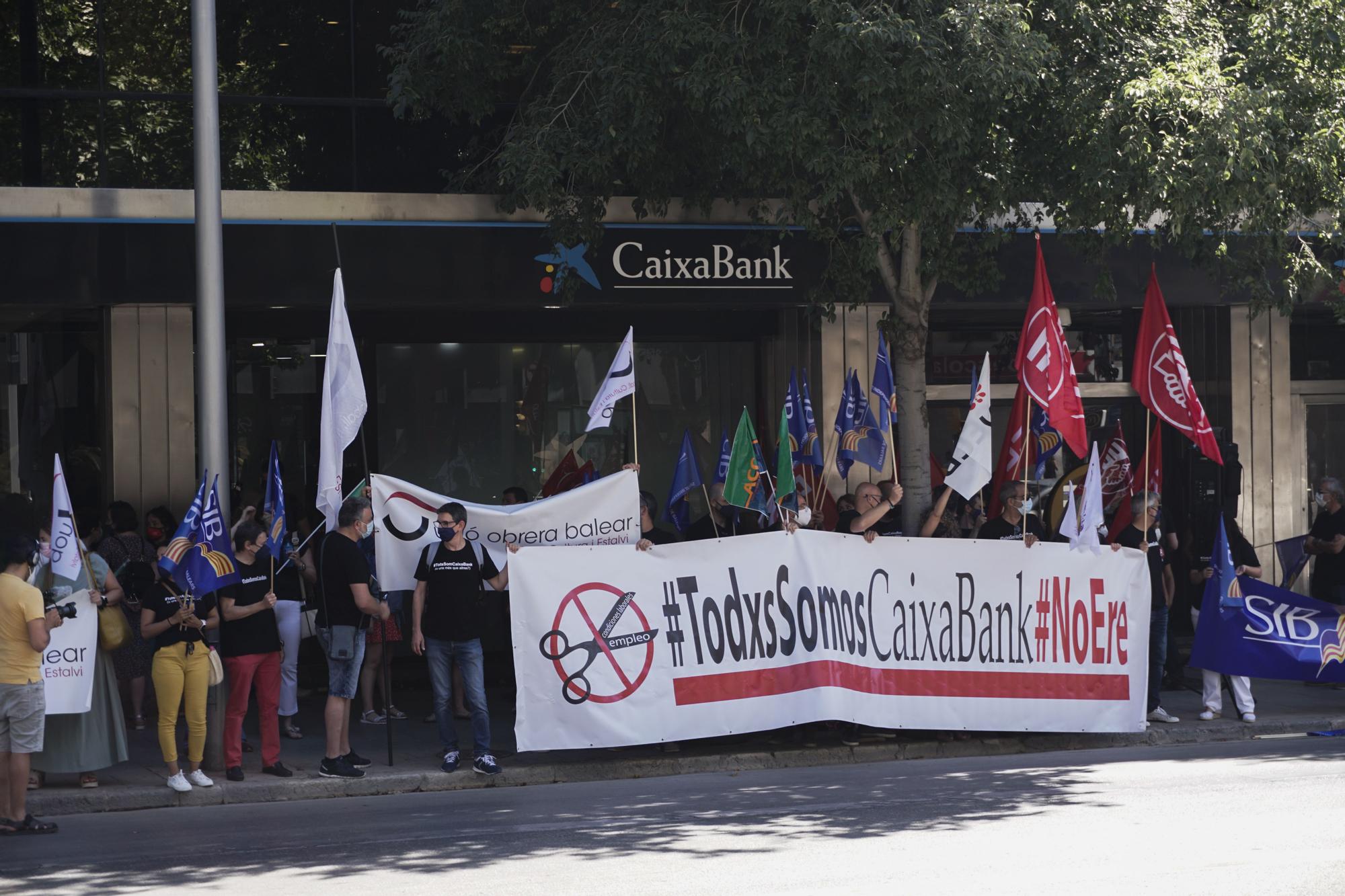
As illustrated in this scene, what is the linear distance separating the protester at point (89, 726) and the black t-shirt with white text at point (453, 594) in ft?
6.90

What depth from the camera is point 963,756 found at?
11633 millimetres

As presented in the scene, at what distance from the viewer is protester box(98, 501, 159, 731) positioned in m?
12.5

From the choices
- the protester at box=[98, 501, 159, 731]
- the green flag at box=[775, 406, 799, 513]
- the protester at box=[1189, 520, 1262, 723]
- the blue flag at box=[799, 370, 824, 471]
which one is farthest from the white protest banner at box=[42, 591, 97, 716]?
the protester at box=[1189, 520, 1262, 723]

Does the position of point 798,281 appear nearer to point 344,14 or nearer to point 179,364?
point 344,14

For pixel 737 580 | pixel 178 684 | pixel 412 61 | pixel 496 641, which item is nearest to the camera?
pixel 178 684

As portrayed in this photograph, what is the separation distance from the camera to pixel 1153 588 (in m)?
12.9

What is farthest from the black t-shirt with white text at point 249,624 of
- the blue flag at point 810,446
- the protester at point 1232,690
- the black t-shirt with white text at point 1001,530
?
the protester at point 1232,690

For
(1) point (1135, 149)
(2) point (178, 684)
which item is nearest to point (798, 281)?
(1) point (1135, 149)

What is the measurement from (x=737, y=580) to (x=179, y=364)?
6.18 meters

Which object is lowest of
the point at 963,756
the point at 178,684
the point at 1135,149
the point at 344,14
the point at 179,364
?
the point at 963,756

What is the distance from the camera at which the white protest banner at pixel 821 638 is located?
1086 centimetres

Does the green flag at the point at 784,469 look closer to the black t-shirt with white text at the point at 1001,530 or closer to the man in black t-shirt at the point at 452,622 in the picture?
the black t-shirt with white text at the point at 1001,530

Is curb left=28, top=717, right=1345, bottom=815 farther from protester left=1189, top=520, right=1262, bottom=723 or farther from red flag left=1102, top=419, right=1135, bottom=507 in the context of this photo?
red flag left=1102, top=419, right=1135, bottom=507

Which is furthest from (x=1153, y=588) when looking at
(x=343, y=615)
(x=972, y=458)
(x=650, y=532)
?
(x=343, y=615)
